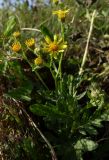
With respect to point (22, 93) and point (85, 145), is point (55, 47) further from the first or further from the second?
point (85, 145)

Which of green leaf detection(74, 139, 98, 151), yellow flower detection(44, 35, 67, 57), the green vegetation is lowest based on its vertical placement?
green leaf detection(74, 139, 98, 151)

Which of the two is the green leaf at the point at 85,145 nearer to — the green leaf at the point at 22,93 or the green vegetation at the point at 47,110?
the green vegetation at the point at 47,110

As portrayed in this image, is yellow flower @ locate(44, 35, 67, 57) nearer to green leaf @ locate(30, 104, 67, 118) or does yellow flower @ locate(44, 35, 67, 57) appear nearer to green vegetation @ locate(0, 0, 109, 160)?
green vegetation @ locate(0, 0, 109, 160)

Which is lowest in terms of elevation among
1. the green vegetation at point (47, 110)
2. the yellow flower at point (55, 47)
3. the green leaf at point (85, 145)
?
the green leaf at point (85, 145)

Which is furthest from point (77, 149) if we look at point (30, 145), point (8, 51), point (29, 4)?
point (29, 4)

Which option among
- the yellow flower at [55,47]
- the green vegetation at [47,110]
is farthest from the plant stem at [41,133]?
the yellow flower at [55,47]

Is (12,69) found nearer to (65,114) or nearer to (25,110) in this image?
(25,110)

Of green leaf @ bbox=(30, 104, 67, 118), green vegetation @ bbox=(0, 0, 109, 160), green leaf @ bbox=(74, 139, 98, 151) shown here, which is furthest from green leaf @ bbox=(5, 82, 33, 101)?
green leaf @ bbox=(74, 139, 98, 151)

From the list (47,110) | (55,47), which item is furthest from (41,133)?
(55,47)
